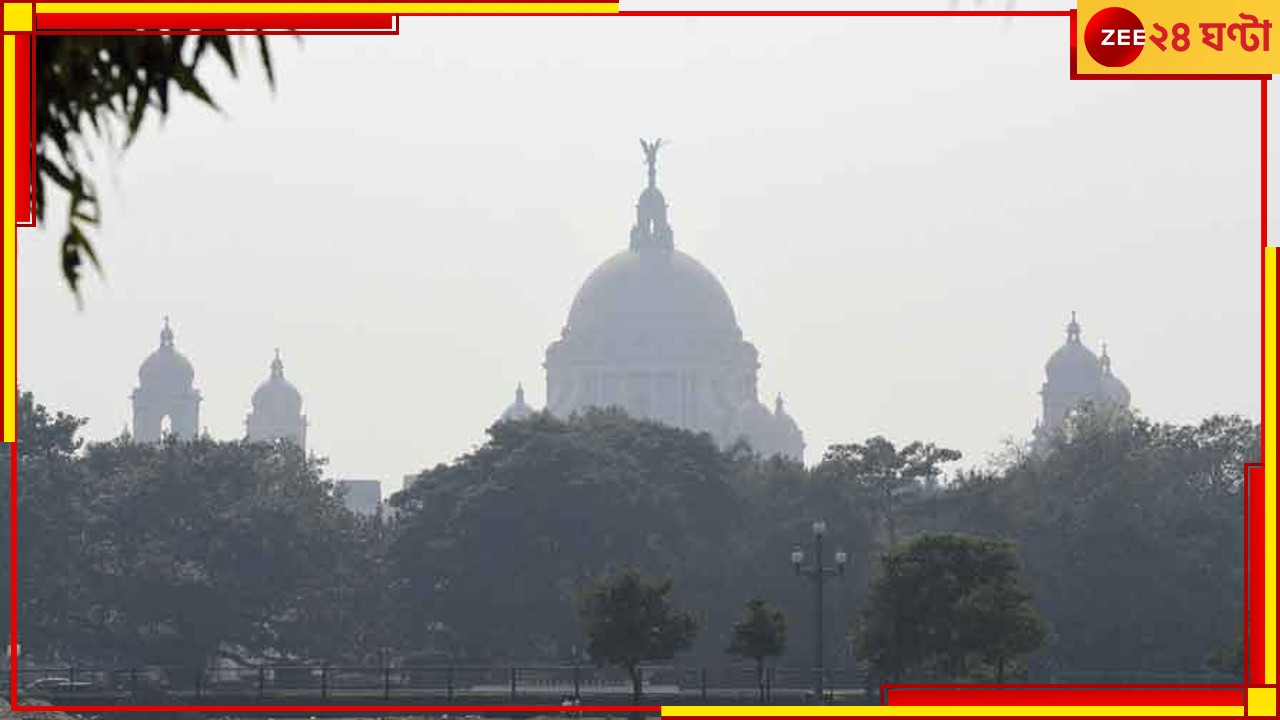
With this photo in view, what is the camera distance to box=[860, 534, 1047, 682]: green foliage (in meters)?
55.5

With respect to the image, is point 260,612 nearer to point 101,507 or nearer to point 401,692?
point 101,507

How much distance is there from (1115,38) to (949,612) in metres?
46.6

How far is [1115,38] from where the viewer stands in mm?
10688

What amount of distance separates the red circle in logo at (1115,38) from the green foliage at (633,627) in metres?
48.0

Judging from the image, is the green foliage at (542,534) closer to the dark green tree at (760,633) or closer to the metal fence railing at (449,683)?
the metal fence railing at (449,683)

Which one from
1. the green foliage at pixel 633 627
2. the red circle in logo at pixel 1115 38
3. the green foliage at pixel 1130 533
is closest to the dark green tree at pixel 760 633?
the green foliage at pixel 633 627

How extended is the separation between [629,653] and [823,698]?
3815mm

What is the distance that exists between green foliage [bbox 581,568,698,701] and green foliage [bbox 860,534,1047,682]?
379cm

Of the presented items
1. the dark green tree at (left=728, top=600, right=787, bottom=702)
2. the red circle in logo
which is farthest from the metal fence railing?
the red circle in logo

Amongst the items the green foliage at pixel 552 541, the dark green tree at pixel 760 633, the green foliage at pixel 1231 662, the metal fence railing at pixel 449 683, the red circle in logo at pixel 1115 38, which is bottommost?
the metal fence railing at pixel 449 683

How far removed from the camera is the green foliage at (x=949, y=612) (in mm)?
55469

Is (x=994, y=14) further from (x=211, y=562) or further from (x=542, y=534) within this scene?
(x=542, y=534)

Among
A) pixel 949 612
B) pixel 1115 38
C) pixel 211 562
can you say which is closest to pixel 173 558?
pixel 211 562

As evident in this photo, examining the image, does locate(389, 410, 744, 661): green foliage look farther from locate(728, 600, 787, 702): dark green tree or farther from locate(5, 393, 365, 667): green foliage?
locate(728, 600, 787, 702): dark green tree
